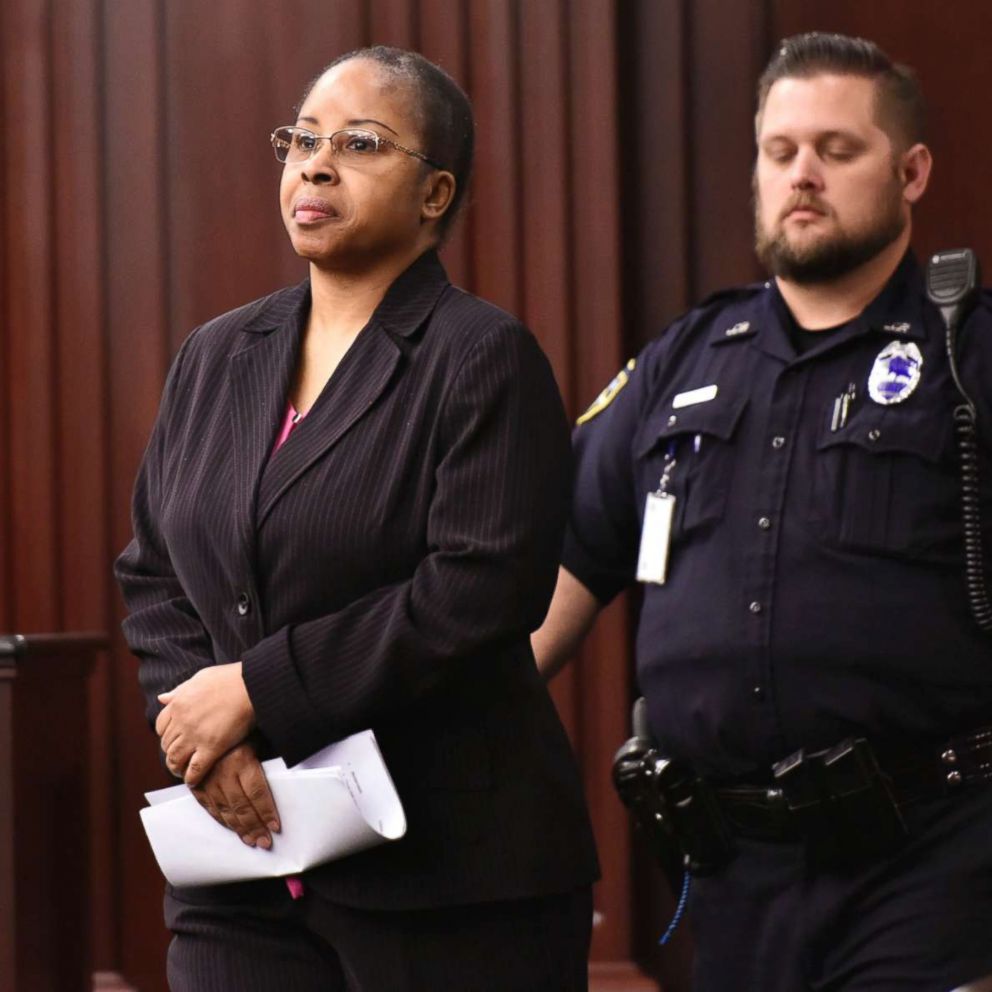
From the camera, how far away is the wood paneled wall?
323cm

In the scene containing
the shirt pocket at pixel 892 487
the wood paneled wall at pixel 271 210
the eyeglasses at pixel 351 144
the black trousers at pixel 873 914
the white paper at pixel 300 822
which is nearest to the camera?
the white paper at pixel 300 822

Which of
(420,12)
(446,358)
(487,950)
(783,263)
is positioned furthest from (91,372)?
(487,950)

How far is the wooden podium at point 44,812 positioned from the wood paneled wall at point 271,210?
0.32 metres

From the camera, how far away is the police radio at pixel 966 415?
2238mm

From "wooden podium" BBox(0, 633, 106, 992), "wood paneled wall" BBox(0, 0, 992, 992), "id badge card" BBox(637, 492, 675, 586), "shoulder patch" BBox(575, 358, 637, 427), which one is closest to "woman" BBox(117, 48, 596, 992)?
"id badge card" BBox(637, 492, 675, 586)

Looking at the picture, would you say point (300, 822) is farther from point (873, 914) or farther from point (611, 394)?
point (611, 394)

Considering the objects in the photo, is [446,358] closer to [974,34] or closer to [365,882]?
[365,882]

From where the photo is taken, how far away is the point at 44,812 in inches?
114

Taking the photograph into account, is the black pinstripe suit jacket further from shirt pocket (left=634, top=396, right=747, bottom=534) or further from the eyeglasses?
shirt pocket (left=634, top=396, right=747, bottom=534)

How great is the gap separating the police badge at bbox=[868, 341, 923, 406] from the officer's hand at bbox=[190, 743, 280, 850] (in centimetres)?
107

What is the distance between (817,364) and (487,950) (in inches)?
42.3

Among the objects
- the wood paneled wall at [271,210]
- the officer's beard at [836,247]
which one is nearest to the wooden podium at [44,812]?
the wood paneled wall at [271,210]

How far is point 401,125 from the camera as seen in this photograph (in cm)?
194

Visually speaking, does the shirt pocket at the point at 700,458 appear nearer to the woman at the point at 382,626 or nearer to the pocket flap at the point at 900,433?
the pocket flap at the point at 900,433
